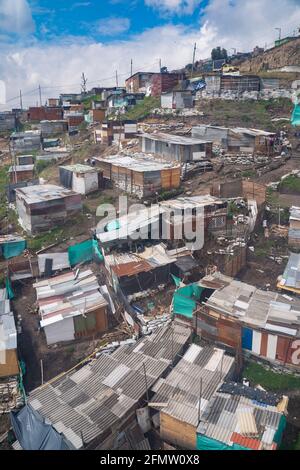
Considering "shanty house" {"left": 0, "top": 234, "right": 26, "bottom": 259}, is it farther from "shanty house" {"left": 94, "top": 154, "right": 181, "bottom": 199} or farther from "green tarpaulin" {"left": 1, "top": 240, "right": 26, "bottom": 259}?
"shanty house" {"left": 94, "top": 154, "right": 181, "bottom": 199}

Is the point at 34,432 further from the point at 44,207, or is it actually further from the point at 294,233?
the point at 44,207

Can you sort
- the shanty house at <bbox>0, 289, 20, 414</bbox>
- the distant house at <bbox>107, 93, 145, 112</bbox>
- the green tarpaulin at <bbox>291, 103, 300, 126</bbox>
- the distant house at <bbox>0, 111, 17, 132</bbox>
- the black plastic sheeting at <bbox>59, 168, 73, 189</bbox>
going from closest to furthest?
the shanty house at <bbox>0, 289, 20, 414</bbox>
the black plastic sheeting at <bbox>59, 168, 73, 189</bbox>
the green tarpaulin at <bbox>291, 103, 300, 126</bbox>
the distant house at <bbox>107, 93, 145, 112</bbox>
the distant house at <bbox>0, 111, 17, 132</bbox>

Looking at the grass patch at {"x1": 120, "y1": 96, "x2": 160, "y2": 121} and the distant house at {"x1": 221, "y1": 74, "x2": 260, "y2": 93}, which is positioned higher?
the distant house at {"x1": 221, "y1": 74, "x2": 260, "y2": 93}

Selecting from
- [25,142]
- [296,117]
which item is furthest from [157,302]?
[25,142]

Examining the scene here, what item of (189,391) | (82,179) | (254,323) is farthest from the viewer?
(82,179)

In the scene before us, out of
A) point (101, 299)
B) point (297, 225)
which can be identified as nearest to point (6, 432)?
point (101, 299)

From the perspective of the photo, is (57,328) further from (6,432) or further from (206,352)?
(206,352)

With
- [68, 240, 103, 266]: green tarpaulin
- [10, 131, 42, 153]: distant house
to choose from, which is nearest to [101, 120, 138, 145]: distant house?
[10, 131, 42, 153]: distant house
